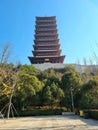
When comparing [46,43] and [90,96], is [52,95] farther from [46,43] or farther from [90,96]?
[46,43]

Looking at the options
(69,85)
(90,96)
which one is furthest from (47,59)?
(90,96)

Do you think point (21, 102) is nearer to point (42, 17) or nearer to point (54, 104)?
point (54, 104)

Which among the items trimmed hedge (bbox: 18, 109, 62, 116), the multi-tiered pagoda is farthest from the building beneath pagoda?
trimmed hedge (bbox: 18, 109, 62, 116)

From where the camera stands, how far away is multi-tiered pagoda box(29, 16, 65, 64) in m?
71.4

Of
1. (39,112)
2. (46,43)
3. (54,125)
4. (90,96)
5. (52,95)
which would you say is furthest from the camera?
(46,43)

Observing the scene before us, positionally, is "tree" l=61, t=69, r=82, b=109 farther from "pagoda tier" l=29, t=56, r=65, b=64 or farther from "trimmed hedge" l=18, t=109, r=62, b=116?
"pagoda tier" l=29, t=56, r=65, b=64

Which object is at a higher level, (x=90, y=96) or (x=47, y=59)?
(x=47, y=59)

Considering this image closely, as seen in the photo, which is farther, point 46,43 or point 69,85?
point 46,43

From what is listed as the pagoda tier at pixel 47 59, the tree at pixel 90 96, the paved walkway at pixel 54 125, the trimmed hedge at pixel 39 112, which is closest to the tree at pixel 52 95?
the trimmed hedge at pixel 39 112

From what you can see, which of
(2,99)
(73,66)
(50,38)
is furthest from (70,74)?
(50,38)

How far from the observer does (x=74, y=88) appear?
42750 mm

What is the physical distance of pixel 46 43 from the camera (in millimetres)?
74312

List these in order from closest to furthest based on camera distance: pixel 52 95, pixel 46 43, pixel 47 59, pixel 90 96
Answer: pixel 90 96 < pixel 52 95 < pixel 47 59 < pixel 46 43

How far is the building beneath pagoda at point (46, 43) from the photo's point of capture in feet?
234
